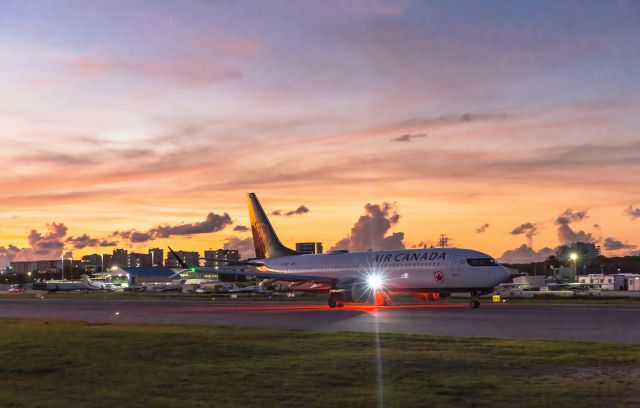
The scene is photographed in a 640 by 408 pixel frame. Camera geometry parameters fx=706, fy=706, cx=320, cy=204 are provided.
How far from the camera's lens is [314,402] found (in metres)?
12.7

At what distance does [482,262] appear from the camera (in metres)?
49.3

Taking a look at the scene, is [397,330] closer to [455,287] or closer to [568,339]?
[568,339]

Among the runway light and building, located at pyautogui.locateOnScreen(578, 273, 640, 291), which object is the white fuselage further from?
building, located at pyautogui.locateOnScreen(578, 273, 640, 291)

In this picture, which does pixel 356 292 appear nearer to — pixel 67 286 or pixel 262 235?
pixel 262 235

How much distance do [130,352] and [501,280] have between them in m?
32.8

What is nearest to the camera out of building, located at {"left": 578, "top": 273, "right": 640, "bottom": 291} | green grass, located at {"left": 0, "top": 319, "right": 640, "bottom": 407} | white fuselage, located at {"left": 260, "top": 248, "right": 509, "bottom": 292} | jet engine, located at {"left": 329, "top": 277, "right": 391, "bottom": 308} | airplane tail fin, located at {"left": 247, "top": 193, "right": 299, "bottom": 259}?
green grass, located at {"left": 0, "top": 319, "right": 640, "bottom": 407}

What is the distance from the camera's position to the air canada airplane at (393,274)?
1940 inches

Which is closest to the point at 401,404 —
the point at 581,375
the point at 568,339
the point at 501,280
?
the point at 581,375

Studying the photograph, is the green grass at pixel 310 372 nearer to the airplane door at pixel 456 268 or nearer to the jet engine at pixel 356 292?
the airplane door at pixel 456 268

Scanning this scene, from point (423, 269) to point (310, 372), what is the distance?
36.1 meters

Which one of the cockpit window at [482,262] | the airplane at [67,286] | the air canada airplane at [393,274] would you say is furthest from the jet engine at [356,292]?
the airplane at [67,286]

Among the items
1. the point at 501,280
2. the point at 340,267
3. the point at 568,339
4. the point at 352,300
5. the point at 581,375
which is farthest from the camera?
the point at 340,267

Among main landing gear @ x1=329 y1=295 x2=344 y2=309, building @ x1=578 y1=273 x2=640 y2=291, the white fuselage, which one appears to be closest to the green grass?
the white fuselage

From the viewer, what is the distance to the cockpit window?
49188 millimetres
